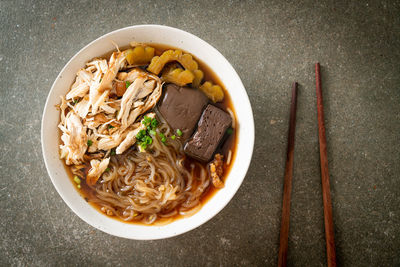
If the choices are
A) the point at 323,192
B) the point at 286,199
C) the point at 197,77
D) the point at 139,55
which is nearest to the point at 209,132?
the point at 197,77

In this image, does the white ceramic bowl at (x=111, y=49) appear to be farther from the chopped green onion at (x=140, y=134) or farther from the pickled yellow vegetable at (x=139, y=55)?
the chopped green onion at (x=140, y=134)

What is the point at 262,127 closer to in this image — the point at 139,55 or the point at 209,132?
the point at 209,132

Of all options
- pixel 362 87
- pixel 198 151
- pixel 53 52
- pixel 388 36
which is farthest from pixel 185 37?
pixel 388 36

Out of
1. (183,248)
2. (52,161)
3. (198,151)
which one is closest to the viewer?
(52,161)

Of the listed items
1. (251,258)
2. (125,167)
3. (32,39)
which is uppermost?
(32,39)

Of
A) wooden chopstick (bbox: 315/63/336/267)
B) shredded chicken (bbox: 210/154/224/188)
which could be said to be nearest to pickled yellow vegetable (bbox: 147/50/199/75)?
shredded chicken (bbox: 210/154/224/188)

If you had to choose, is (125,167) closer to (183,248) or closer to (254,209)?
(183,248)
